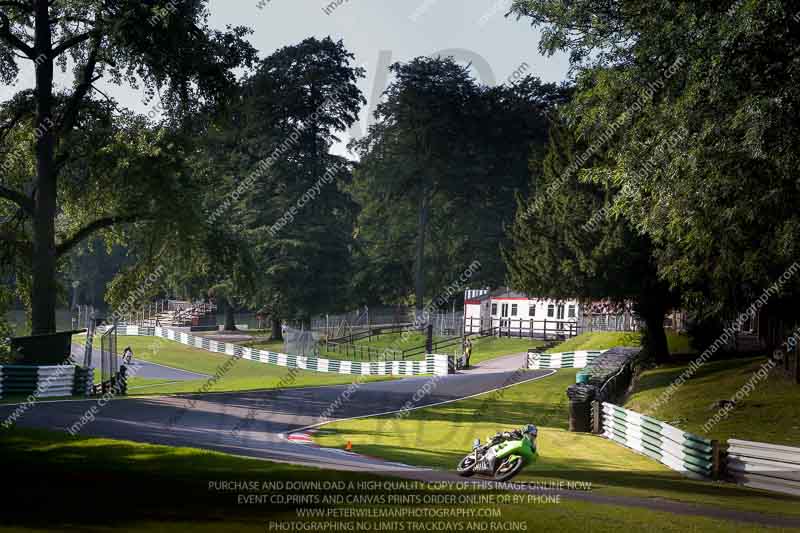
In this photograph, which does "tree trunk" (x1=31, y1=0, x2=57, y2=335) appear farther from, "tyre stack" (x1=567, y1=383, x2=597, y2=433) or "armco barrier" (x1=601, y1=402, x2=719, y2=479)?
"armco barrier" (x1=601, y1=402, x2=719, y2=479)

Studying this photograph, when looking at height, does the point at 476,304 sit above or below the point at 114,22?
below

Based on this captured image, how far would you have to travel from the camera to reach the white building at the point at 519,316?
6544 centimetres

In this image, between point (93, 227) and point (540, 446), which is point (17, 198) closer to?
point (93, 227)

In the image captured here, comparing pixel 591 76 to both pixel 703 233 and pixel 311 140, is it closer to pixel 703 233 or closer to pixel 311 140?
pixel 703 233

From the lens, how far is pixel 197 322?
9238 centimetres

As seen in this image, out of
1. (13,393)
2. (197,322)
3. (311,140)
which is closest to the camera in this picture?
(13,393)

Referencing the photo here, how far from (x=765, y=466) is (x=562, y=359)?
3083 cm

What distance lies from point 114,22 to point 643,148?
18441mm

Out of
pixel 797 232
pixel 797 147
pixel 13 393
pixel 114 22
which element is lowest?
pixel 13 393

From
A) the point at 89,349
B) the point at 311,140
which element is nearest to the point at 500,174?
the point at 311,140

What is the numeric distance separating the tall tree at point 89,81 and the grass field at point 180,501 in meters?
18.8

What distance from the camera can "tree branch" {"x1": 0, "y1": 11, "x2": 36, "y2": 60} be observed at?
30.2 meters

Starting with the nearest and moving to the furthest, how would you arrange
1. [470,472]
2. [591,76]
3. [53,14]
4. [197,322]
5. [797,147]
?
[470,472]
[797,147]
[591,76]
[53,14]
[197,322]

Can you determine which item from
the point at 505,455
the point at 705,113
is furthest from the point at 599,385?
the point at 505,455
